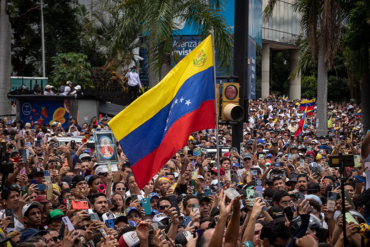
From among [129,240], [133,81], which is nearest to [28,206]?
[129,240]

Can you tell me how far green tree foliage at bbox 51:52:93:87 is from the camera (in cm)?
2845

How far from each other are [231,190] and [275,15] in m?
52.8

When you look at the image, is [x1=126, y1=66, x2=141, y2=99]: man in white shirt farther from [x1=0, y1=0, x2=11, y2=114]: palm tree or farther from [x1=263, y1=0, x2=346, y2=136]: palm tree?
[x1=263, y1=0, x2=346, y2=136]: palm tree

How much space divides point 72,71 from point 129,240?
2542 cm

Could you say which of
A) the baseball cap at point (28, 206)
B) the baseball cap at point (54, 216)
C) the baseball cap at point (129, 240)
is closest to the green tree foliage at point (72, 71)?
the baseball cap at point (28, 206)

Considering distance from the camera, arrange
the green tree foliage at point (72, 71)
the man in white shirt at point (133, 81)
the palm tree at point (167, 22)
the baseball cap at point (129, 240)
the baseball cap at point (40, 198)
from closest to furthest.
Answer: the baseball cap at point (129, 240) → the baseball cap at point (40, 198) → the palm tree at point (167, 22) → the man in white shirt at point (133, 81) → the green tree foliage at point (72, 71)

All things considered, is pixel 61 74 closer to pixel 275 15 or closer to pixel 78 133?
pixel 78 133

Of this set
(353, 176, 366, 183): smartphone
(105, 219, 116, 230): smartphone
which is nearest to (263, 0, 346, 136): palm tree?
(353, 176, 366, 183): smartphone

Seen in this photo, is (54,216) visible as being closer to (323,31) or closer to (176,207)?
(176,207)

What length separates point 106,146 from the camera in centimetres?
966

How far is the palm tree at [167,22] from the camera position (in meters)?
16.0

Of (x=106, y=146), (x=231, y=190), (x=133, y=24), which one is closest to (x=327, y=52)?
(x=133, y=24)

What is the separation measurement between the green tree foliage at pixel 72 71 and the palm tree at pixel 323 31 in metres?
12.3

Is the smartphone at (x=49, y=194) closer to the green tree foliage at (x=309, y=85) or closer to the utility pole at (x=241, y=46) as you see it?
the utility pole at (x=241, y=46)
